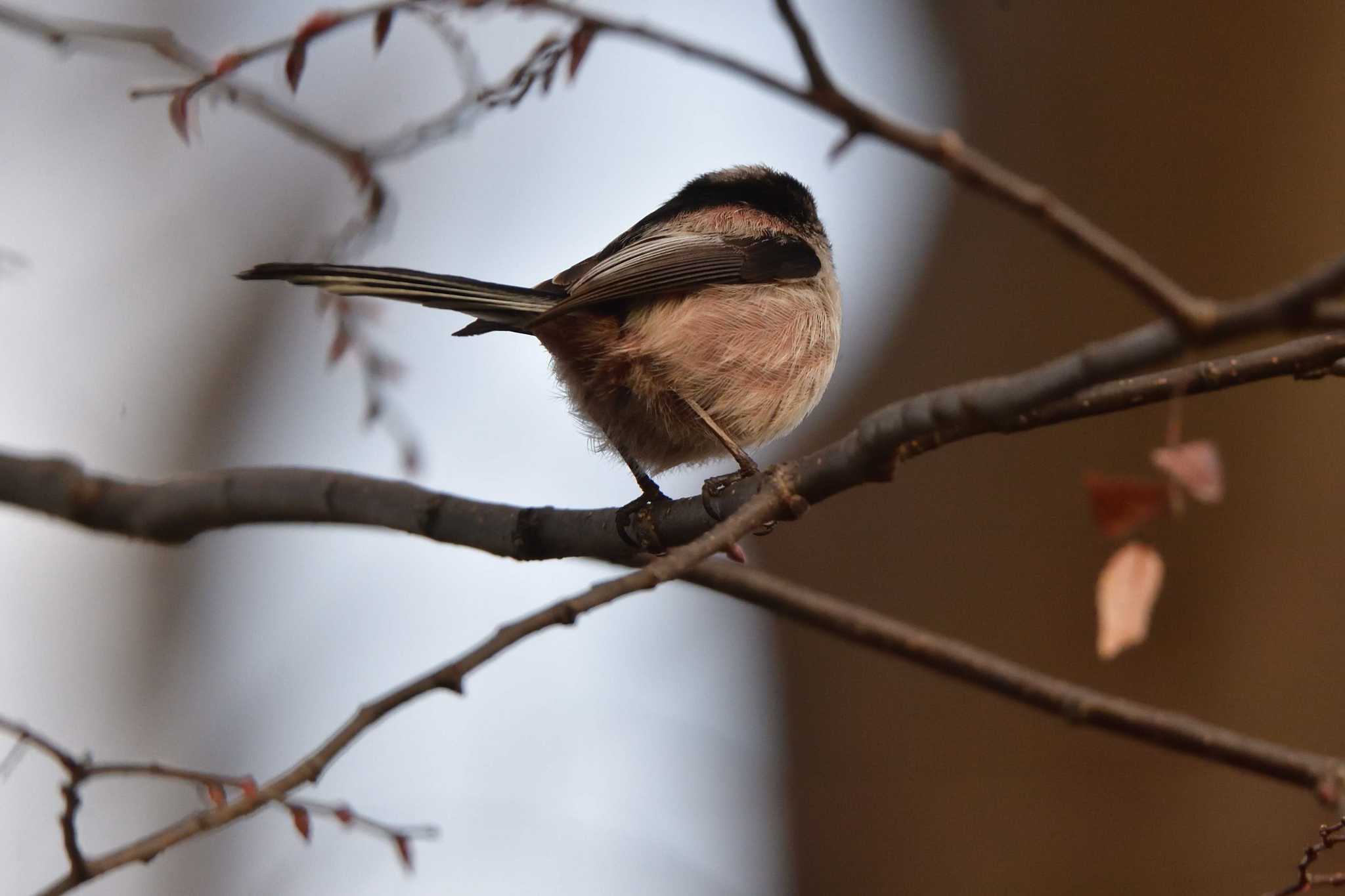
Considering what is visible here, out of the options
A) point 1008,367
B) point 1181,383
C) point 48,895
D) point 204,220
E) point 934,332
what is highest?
point 204,220

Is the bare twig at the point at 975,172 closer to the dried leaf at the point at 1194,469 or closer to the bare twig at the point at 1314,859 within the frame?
the dried leaf at the point at 1194,469

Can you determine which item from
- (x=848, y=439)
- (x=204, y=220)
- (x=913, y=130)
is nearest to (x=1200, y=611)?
(x=848, y=439)

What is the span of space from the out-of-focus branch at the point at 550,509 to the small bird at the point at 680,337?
469 millimetres

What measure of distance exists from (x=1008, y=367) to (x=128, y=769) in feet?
14.0

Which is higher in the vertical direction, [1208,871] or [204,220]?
[204,220]

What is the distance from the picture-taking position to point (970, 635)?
5.43 meters

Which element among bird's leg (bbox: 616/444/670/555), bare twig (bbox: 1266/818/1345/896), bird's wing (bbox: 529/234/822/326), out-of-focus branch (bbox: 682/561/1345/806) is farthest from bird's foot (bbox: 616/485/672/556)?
bare twig (bbox: 1266/818/1345/896)

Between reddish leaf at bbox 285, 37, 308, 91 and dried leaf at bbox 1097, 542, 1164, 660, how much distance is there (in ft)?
6.44

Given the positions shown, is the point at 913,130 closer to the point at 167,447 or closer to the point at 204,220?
the point at 204,220

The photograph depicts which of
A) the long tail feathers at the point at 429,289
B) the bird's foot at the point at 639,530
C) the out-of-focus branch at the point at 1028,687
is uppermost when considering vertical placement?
the long tail feathers at the point at 429,289

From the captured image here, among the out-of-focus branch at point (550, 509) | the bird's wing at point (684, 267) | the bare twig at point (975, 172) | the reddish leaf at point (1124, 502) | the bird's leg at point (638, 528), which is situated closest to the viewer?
the bare twig at point (975, 172)

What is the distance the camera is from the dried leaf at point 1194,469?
2318 millimetres

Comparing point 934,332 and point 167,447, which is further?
point 167,447

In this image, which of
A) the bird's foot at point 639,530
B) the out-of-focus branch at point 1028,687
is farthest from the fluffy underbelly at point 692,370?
Result: the bird's foot at point 639,530
